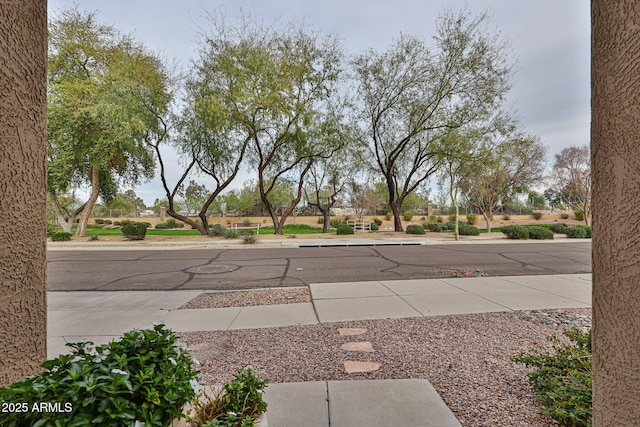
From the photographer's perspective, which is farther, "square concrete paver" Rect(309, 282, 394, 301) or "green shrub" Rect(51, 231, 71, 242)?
"green shrub" Rect(51, 231, 71, 242)

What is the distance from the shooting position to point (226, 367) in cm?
321

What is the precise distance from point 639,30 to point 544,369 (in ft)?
8.34

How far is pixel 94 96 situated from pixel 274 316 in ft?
69.5

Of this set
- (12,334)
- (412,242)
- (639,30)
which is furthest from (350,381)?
(412,242)

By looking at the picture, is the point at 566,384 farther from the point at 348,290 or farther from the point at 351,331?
the point at 348,290

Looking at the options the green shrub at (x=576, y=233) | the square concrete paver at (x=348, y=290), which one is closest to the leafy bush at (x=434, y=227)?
the green shrub at (x=576, y=233)

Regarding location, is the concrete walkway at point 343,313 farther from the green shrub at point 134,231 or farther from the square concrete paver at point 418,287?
the green shrub at point 134,231

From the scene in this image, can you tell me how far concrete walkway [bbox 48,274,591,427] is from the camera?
7.78ft

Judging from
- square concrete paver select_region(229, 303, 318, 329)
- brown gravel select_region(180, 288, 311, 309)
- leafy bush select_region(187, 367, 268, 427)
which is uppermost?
leafy bush select_region(187, 367, 268, 427)

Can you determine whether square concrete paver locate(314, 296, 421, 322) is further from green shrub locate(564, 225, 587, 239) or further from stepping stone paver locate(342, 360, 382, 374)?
green shrub locate(564, 225, 587, 239)

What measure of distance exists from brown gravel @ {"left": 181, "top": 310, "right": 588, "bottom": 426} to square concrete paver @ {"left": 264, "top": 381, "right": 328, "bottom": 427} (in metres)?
0.22

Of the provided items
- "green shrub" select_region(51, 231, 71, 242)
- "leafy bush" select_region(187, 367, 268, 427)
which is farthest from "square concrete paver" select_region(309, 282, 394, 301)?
"green shrub" select_region(51, 231, 71, 242)

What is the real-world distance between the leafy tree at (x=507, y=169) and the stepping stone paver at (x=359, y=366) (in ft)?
69.2

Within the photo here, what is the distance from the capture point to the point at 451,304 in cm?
541
